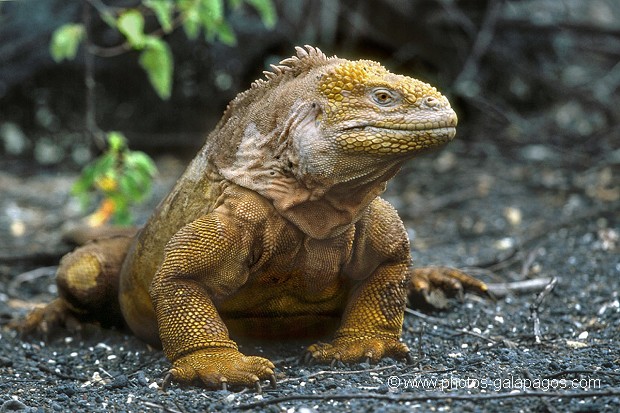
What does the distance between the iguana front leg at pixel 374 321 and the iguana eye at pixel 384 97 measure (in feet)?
3.97

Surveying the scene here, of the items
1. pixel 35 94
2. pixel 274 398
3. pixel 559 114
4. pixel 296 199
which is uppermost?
pixel 559 114

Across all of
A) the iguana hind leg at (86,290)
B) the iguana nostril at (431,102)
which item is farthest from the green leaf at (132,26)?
the iguana nostril at (431,102)

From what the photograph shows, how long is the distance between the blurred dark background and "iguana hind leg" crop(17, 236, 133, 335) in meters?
5.99

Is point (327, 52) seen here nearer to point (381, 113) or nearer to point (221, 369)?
point (381, 113)

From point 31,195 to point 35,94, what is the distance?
2158 mm

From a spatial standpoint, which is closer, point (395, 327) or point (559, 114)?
point (395, 327)

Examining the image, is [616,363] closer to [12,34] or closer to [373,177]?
[373,177]

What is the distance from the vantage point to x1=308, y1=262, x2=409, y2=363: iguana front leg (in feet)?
17.5

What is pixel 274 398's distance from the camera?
4.60 metres

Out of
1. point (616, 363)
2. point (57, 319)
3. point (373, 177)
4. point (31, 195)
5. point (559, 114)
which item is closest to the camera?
point (373, 177)

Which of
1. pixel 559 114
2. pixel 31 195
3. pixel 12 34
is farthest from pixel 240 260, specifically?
pixel 559 114

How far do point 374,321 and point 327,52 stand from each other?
7628 mm

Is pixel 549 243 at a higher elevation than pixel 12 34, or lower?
lower

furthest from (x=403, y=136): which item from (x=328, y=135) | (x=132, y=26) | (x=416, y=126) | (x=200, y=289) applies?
(x=132, y=26)
